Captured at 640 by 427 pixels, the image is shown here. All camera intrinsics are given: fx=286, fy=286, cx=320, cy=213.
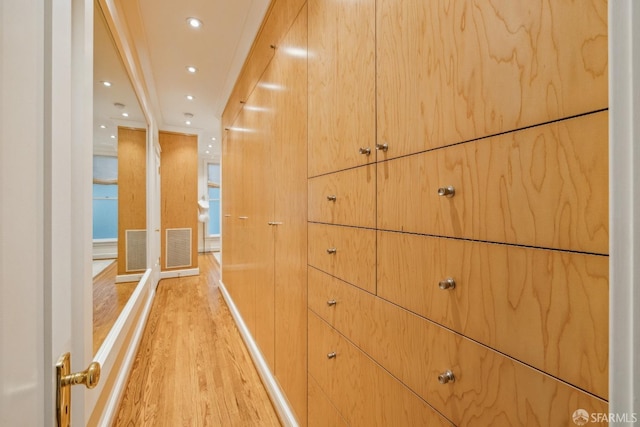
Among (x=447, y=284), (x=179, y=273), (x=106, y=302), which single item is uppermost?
(x=447, y=284)

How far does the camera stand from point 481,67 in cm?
62

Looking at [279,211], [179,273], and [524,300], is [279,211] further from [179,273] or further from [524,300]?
[179,273]

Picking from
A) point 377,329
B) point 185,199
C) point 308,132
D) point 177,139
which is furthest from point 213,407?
point 177,139

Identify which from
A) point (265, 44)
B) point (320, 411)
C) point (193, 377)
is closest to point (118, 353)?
point (193, 377)

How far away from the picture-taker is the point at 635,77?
37cm

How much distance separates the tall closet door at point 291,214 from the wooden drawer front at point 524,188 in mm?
880

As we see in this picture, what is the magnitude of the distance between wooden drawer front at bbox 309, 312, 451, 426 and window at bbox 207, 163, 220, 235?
8.04 meters

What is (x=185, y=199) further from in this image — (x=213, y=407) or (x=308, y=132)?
(x=308, y=132)

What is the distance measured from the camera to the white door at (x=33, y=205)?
370 millimetres

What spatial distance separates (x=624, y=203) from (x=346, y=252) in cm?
84

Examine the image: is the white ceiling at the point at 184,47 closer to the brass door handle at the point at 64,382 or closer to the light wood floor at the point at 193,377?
the brass door handle at the point at 64,382

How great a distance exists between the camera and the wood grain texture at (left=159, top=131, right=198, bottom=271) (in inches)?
200

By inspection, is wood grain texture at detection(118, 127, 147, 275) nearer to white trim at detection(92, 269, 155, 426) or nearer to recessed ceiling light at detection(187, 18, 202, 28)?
white trim at detection(92, 269, 155, 426)

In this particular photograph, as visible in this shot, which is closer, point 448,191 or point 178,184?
point 448,191
